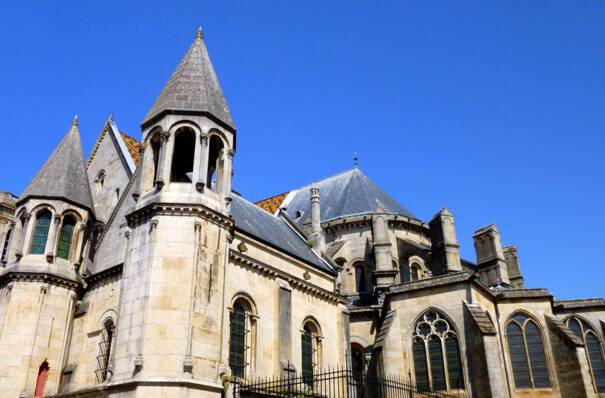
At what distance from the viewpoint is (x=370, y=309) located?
26625 mm

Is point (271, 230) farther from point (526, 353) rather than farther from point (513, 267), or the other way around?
point (513, 267)

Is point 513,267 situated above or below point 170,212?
above

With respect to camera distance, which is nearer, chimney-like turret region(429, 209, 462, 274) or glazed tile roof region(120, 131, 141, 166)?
glazed tile roof region(120, 131, 141, 166)

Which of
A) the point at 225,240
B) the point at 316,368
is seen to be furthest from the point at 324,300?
the point at 225,240

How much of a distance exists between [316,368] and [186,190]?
9929 millimetres

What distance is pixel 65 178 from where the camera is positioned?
70.5ft

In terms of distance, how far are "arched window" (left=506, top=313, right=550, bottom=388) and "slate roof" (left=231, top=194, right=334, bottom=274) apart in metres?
8.31

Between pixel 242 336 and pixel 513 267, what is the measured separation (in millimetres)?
19848

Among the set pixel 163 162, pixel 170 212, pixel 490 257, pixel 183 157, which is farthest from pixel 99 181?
pixel 490 257

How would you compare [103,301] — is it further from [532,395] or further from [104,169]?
[532,395]

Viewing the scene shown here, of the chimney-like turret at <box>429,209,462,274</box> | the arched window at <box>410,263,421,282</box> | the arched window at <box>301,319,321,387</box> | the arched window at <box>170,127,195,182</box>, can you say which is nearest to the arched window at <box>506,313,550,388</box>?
the chimney-like turret at <box>429,209,462,274</box>

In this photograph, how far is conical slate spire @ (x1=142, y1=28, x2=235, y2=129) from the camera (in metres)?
17.7

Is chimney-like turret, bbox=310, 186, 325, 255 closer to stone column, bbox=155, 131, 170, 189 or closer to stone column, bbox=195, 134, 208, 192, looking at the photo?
stone column, bbox=195, 134, 208, 192

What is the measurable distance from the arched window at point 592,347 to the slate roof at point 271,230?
37.3 ft
